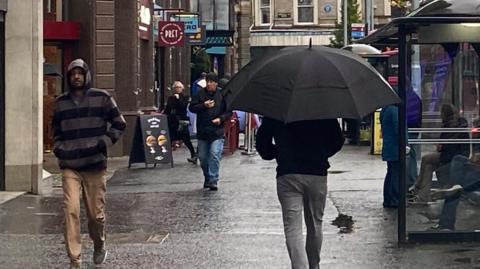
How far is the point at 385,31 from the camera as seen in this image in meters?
10.5

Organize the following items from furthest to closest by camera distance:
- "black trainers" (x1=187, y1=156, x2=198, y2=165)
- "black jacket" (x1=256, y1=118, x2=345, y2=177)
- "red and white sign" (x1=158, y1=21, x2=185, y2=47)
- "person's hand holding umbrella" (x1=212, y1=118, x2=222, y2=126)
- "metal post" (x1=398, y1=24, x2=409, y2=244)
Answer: "red and white sign" (x1=158, y1=21, x2=185, y2=47) → "black trainers" (x1=187, y1=156, x2=198, y2=165) → "person's hand holding umbrella" (x1=212, y1=118, x2=222, y2=126) → "metal post" (x1=398, y1=24, x2=409, y2=244) → "black jacket" (x1=256, y1=118, x2=345, y2=177)

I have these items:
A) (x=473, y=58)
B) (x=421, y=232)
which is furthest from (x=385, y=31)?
(x=421, y=232)

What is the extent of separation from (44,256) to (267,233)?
250 cm

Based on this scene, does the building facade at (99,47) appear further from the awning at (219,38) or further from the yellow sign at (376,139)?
the awning at (219,38)

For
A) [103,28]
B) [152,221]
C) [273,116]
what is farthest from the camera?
[103,28]

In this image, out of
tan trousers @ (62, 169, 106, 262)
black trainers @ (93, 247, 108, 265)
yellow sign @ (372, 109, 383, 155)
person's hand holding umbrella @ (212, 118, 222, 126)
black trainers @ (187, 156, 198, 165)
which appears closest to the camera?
tan trousers @ (62, 169, 106, 262)

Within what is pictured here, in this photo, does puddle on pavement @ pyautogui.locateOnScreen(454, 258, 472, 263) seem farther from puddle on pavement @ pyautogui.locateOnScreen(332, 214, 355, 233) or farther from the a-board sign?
the a-board sign

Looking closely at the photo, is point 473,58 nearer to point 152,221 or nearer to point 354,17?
point 152,221

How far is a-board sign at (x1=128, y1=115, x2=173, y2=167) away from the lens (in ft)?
62.4

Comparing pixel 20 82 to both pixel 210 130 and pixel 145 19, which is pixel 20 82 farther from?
pixel 145 19

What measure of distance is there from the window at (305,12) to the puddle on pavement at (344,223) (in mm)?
48632

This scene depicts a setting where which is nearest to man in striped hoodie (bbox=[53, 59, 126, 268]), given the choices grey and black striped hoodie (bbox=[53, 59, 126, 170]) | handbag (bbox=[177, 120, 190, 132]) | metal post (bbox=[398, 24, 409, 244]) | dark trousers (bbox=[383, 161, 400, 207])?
grey and black striped hoodie (bbox=[53, 59, 126, 170])

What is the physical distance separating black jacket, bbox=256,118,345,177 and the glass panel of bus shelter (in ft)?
8.44

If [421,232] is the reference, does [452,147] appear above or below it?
above
